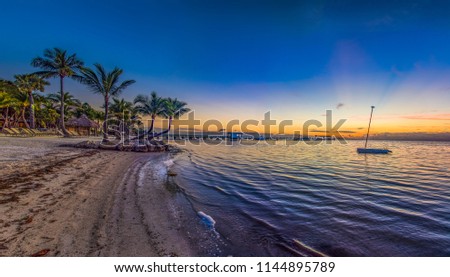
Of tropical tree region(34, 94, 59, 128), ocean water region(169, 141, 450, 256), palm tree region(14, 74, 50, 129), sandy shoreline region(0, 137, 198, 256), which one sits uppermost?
palm tree region(14, 74, 50, 129)

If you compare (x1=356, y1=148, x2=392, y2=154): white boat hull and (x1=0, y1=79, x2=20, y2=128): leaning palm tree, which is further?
(x1=356, y1=148, x2=392, y2=154): white boat hull

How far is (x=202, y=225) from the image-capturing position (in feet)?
17.3

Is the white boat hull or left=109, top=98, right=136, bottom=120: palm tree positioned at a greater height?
left=109, top=98, right=136, bottom=120: palm tree

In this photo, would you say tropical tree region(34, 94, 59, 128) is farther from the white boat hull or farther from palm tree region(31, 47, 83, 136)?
the white boat hull

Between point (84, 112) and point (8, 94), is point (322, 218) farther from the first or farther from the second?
point (84, 112)

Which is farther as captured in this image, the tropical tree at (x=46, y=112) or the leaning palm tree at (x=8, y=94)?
the tropical tree at (x=46, y=112)

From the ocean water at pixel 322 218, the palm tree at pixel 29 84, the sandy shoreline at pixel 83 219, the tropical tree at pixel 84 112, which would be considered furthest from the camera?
the tropical tree at pixel 84 112

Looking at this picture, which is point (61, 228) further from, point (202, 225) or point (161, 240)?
point (202, 225)

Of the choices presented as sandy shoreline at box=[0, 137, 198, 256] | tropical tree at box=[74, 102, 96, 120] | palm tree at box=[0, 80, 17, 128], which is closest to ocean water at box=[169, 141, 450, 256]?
sandy shoreline at box=[0, 137, 198, 256]

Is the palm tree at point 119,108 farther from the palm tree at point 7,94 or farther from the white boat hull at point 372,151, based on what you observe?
the white boat hull at point 372,151

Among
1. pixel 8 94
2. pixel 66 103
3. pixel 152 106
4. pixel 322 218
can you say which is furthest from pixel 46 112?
pixel 322 218

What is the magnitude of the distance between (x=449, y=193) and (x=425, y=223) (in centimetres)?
616

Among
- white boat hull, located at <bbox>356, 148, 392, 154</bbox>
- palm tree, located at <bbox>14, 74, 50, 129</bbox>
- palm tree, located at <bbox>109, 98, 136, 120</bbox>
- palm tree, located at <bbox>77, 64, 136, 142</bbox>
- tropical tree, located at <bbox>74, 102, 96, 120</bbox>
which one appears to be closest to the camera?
palm tree, located at <bbox>77, 64, 136, 142</bbox>

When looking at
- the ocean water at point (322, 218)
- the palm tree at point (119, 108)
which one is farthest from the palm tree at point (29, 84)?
the ocean water at point (322, 218)
